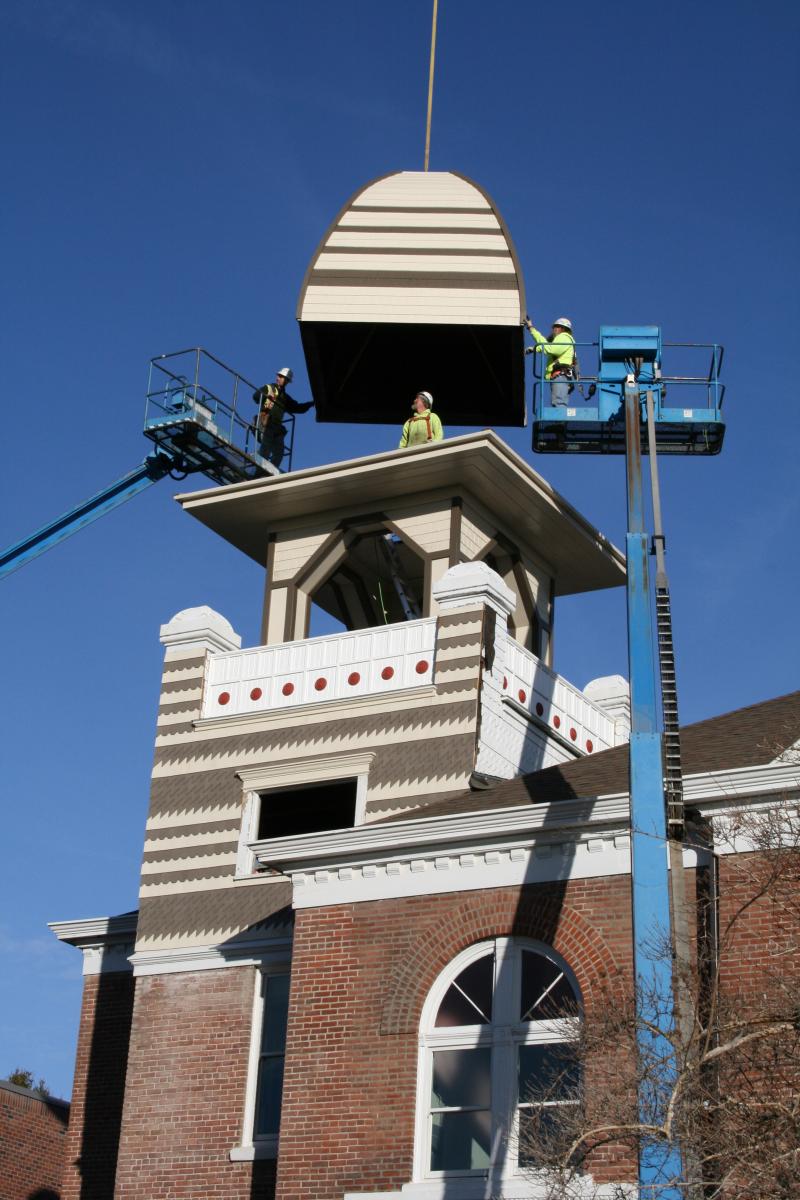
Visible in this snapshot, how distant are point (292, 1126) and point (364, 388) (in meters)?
17.3

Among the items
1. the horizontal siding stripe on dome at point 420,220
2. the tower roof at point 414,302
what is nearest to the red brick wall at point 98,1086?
the tower roof at point 414,302

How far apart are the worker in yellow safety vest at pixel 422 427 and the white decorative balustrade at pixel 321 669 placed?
14.6 feet

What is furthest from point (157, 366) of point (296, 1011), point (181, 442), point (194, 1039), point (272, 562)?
point (296, 1011)

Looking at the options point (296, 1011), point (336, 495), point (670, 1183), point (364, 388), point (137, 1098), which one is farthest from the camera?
point (364, 388)

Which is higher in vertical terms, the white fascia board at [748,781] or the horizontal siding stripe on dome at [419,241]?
the horizontal siding stripe on dome at [419,241]

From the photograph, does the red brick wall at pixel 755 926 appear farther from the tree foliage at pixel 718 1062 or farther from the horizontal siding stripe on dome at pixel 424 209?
the horizontal siding stripe on dome at pixel 424 209

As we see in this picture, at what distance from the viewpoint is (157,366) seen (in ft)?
116

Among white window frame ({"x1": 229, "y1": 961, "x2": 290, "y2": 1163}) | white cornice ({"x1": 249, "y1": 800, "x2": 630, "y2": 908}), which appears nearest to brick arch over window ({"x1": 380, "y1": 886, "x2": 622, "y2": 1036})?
white cornice ({"x1": 249, "y1": 800, "x2": 630, "y2": 908})

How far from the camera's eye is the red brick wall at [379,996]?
20047mm

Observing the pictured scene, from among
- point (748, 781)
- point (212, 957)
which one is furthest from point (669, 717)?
point (212, 957)

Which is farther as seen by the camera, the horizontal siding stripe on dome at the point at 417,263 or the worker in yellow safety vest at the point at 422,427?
the horizontal siding stripe on dome at the point at 417,263

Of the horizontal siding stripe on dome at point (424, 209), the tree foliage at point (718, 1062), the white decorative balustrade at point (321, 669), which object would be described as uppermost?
the horizontal siding stripe on dome at point (424, 209)

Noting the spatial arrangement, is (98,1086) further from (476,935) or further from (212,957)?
(476,935)

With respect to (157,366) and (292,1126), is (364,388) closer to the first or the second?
(157,366)
